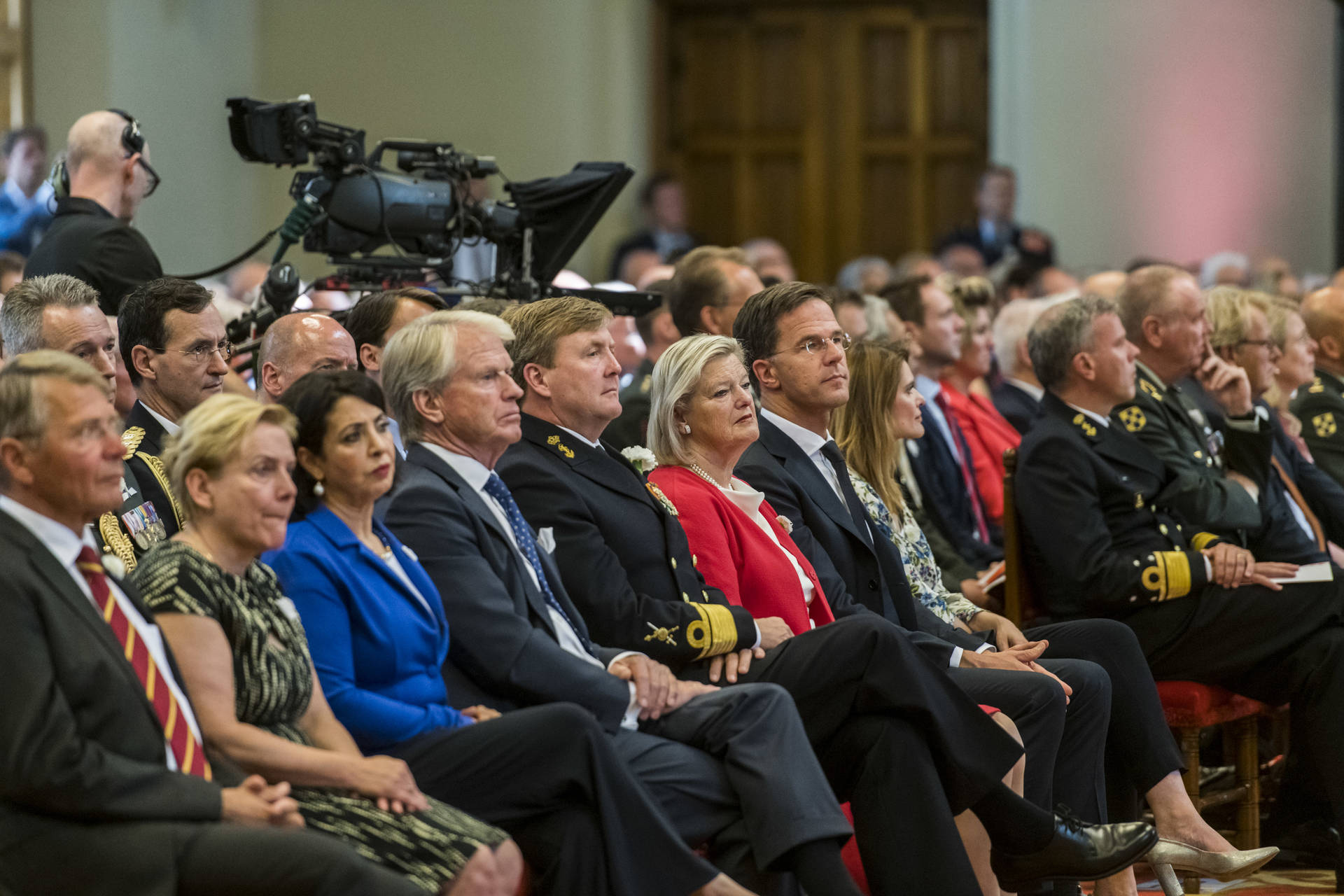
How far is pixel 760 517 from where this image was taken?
3.26 m

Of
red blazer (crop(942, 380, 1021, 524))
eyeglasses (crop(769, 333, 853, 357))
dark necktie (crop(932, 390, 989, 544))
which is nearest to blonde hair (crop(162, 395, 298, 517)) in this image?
eyeglasses (crop(769, 333, 853, 357))

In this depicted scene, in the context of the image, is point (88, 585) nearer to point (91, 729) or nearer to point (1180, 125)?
point (91, 729)

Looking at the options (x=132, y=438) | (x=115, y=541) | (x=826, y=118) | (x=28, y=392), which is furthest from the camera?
(x=826, y=118)

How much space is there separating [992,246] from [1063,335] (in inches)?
188

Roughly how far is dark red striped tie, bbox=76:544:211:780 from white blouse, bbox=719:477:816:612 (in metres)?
1.32

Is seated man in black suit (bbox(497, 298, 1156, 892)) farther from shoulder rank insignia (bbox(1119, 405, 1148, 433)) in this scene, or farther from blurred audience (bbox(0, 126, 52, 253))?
blurred audience (bbox(0, 126, 52, 253))

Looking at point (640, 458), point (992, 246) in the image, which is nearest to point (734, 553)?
point (640, 458)

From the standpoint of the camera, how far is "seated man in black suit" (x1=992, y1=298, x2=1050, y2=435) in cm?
511

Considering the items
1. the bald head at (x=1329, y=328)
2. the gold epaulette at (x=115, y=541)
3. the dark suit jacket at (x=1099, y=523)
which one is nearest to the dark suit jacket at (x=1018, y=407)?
the bald head at (x=1329, y=328)

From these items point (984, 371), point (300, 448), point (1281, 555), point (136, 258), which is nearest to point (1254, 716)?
point (1281, 555)

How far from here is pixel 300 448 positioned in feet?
8.18

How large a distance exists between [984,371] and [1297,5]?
4743 mm

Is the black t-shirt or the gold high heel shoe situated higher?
the black t-shirt

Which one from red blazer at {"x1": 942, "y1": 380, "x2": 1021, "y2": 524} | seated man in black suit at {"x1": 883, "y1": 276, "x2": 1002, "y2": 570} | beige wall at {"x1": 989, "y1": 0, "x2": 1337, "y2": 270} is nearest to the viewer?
seated man in black suit at {"x1": 883, "y1": 276, "x2": 1002, "y2": 570}
